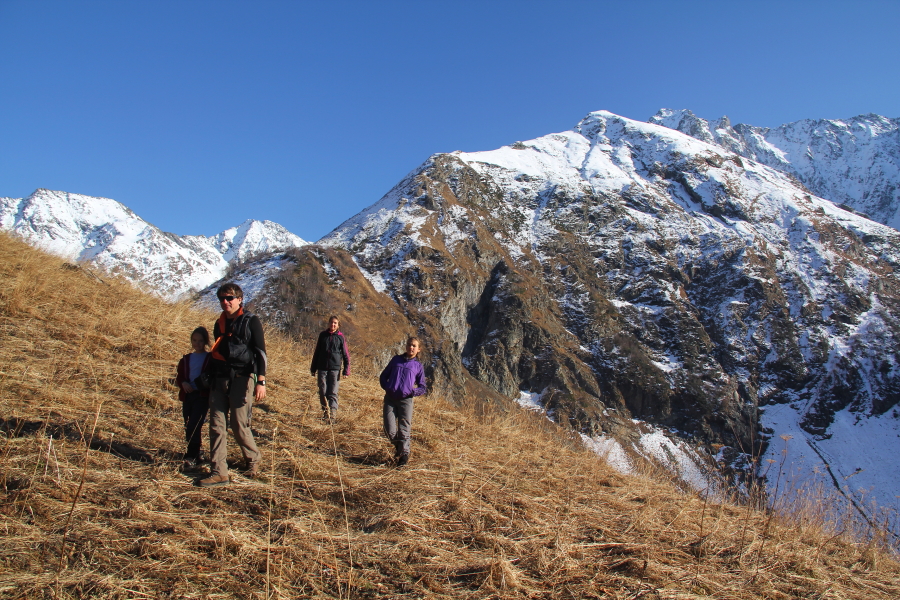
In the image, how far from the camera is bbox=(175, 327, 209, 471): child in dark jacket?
4.44 metres

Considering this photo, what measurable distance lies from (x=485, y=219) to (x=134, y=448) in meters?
116

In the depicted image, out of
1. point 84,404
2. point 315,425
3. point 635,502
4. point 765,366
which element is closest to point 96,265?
point 84,404

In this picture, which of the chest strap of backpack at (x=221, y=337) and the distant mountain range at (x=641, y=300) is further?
the distant mountain range at (x=641, y=300)

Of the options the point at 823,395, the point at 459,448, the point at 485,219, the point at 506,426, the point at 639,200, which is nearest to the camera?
the point at 459,448

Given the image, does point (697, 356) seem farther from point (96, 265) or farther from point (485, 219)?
point (96, 265)

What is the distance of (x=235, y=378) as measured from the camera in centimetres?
427

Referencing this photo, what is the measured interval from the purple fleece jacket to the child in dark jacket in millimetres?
1978

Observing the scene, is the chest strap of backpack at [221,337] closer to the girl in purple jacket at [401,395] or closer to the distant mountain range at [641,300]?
the girl in purple jacket at [401,395]

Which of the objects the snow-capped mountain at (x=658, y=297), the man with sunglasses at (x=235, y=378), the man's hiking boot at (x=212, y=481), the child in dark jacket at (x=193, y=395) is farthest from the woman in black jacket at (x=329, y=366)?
the snow-capped mountain at (x=658, y=297)

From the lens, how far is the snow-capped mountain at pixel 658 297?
291 ft

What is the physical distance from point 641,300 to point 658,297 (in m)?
4.26

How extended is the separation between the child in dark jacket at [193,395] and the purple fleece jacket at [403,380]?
1.98 m

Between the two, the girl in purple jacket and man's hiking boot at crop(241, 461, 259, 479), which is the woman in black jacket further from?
man's hiking boot at crop(241, 461, 259, 479)

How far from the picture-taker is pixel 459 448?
20.5 ft
